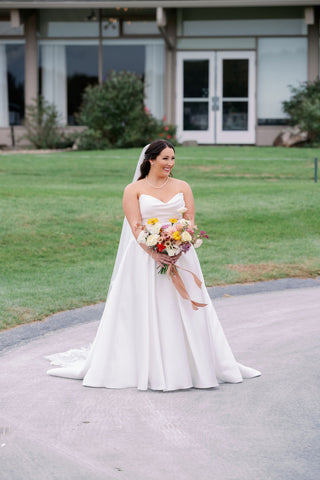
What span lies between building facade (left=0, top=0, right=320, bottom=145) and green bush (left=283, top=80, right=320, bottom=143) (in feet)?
1.94

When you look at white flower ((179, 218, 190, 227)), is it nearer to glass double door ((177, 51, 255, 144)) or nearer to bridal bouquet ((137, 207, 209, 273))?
bridal bouquet ((137, 207, 209, 273))

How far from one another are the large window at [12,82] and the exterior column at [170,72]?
4.98m

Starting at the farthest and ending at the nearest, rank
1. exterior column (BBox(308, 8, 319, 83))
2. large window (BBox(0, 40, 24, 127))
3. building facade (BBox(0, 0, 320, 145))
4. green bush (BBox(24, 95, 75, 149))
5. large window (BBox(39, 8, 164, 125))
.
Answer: large window (BBox(0, 40, 24, 127)) → large window (BBox(39, 8, 164, 125)) → building facade (BBox(0, 0, 320, 145)) → exterior column (BBox(308, 8, 319, 83)) → green bush (BBox(24, 95, 75, 149))

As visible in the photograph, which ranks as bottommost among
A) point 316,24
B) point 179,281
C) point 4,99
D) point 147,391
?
point 147,391

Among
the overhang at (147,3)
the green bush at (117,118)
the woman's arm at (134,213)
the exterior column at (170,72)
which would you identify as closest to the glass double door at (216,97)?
the exterior column at (170,72)

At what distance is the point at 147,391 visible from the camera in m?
5.41

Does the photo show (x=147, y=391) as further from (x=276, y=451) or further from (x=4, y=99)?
(x=4, y=99)

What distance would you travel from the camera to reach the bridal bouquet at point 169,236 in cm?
537

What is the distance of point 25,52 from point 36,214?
1552 centimetres

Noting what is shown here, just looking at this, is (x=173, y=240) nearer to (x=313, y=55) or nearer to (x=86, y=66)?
(x=313, y=55)

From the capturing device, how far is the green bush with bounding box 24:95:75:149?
25.4 meters

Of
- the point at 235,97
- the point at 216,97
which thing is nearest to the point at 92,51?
the point at 216,97

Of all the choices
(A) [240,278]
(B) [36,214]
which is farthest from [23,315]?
(B) [36,214]

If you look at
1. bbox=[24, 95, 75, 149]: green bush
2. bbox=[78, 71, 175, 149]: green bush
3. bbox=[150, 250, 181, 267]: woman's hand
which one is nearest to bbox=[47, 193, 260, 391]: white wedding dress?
bbox=[150, 250, 181, 267]: woman's hand
